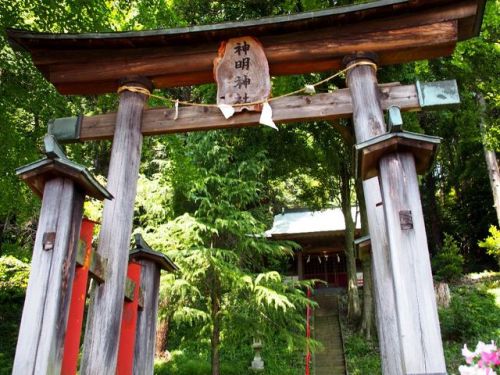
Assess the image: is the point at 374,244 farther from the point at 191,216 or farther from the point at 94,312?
the point at 191,216

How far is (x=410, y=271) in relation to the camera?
10.0 ft

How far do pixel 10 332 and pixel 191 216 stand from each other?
7398 millimetres

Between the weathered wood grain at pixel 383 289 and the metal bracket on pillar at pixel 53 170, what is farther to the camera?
the weathered wood grain at pixel 383 289

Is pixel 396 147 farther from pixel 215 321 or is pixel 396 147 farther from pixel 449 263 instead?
pixel 449 263

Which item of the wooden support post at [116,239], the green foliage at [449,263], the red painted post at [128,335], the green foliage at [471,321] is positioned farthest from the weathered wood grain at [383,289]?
the green foliage at [449,263]

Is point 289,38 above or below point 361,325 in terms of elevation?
above

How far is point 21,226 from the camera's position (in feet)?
50.1

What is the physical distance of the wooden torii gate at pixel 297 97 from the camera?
133 inches

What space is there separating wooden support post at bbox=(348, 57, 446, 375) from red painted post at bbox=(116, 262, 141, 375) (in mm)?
2263

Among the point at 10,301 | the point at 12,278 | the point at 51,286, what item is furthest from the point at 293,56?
the point at 10,301

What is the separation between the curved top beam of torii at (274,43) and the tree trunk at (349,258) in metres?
11.2

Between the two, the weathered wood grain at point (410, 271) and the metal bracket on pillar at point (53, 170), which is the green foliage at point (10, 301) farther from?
the weathered wood grain at point (410, 271)

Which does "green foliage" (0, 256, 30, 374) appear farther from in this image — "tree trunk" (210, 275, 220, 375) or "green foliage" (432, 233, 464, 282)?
"green foliage" (432, 233, 464, 282)

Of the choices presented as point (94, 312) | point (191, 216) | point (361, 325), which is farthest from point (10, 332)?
point (94, 312)
